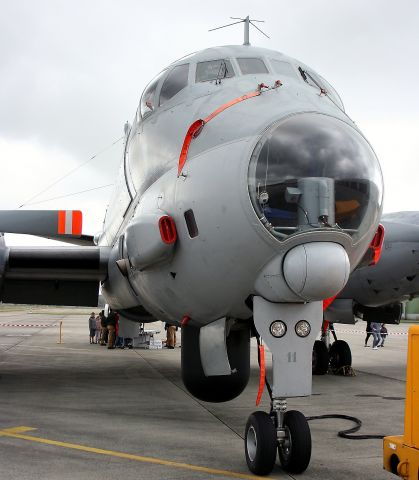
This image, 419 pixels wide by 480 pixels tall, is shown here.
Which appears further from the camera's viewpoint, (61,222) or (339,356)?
(339,356)

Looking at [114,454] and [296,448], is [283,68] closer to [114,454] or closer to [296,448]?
[296,448]

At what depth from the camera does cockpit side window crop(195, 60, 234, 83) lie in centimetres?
650

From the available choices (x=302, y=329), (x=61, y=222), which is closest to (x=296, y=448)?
(x=302, y=329)

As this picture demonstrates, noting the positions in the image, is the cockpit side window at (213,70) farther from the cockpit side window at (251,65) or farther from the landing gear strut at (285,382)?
the landing gear strut at (285,382)

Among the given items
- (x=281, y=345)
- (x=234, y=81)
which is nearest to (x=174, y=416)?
(x=281, y=345)

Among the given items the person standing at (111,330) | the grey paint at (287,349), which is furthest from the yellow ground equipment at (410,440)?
the person standing at (111,330)

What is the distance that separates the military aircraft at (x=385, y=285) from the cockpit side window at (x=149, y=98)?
15.1ft

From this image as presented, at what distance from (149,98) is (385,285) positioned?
20.7 feet

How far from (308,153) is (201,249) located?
4.19 ft

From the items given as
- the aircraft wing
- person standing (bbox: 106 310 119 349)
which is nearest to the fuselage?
the aircraft wing

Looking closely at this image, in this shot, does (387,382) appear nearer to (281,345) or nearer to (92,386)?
(92,386)

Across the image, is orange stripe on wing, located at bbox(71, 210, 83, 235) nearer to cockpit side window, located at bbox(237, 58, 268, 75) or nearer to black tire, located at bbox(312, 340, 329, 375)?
cockpit side window, located at bbox(237, 58, 268, 75)

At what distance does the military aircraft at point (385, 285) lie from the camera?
35.7 ft

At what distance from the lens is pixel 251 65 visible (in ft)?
21.3
